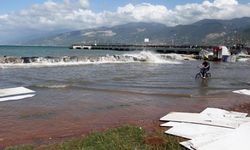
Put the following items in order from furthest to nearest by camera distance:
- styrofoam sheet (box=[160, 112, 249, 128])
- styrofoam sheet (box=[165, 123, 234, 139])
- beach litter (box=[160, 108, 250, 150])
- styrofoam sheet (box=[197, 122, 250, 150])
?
styrofoam sheet (box=[160, 112, 249, 128]), styrofoam sheet (box=[165, 123, 234, 139]), beach litter (box=[160, 108, 250, 150]), styrofoam sheet (box=[197, 122, 250, 150])

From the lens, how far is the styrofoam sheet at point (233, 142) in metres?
7.36

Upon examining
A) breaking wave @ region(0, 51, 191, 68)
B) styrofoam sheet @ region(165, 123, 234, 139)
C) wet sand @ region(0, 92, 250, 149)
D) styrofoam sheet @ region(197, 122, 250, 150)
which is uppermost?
breaking wave @ region(0, 51, 191, 68)

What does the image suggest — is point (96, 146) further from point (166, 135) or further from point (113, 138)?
point (166, 135)

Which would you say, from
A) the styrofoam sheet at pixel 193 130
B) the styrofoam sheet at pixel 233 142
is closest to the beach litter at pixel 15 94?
the styrofoam sheet at pixel 193 130

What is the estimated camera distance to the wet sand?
30.2 ft

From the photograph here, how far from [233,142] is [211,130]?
4.27ft

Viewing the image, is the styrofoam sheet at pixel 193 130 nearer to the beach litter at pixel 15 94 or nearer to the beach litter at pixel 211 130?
the beach litter at pixel 211 130

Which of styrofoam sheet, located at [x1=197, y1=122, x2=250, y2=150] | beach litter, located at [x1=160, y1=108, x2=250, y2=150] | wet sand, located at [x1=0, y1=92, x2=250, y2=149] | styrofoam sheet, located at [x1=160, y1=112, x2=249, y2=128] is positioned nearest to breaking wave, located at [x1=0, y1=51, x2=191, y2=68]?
wet sand, located at [x1=0, y1=92, x2=250, y2=149]

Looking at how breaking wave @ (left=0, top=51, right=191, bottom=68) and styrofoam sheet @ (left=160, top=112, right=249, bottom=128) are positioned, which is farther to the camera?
breaking wave @ (left=0, top=51, right=191, bottom=68)

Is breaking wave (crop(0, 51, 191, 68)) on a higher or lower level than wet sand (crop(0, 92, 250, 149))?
higher

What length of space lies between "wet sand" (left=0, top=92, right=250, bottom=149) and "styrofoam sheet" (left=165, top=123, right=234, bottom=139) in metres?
0.64

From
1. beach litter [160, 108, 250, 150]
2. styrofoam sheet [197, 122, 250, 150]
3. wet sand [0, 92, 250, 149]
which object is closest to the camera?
styrofoam sheet [197, 122, 250, 150]

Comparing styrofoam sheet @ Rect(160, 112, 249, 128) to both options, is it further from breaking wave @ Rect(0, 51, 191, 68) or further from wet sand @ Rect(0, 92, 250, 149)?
breaking wave @ Rect(0, 51, 191, 68)

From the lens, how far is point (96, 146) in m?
7.54
